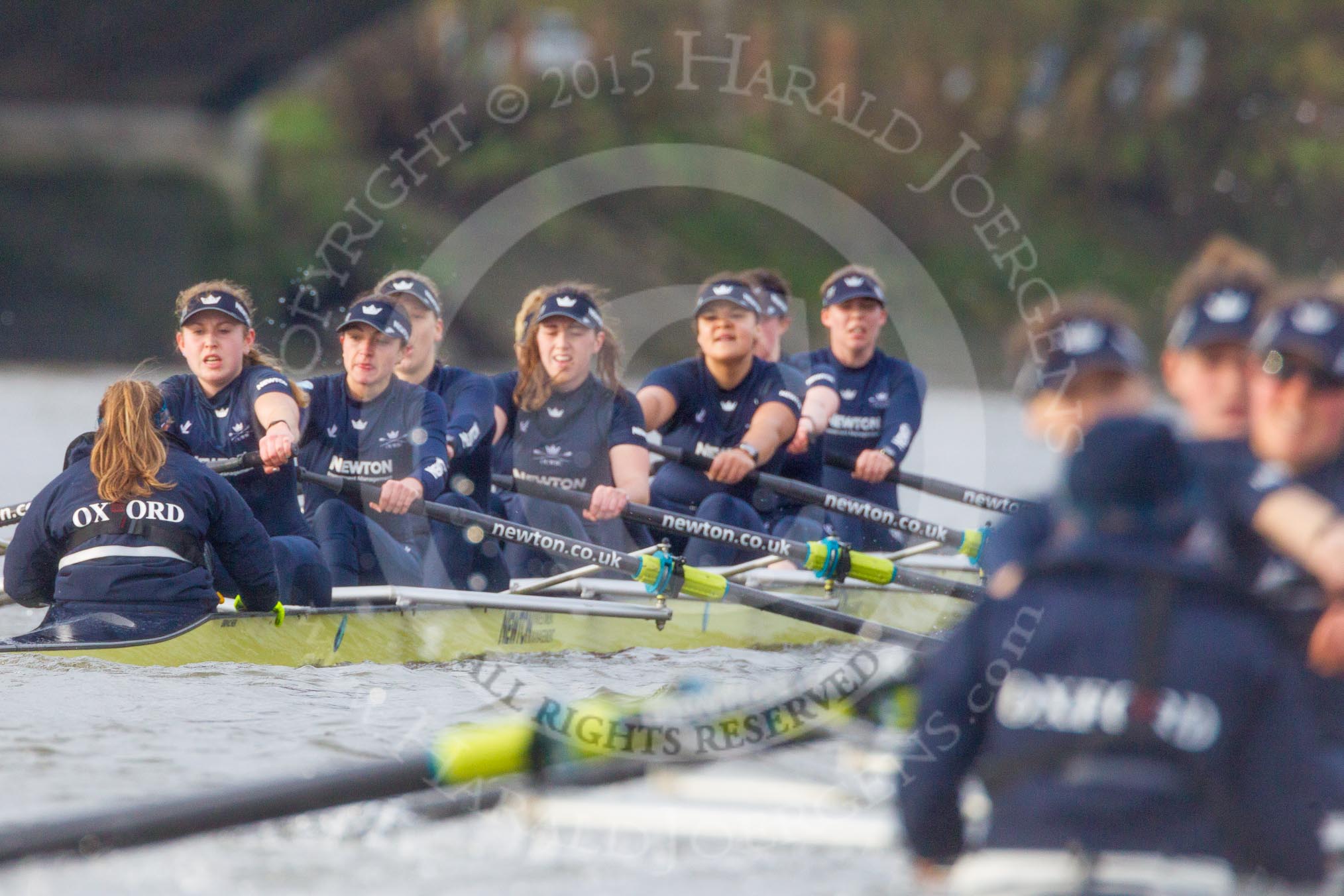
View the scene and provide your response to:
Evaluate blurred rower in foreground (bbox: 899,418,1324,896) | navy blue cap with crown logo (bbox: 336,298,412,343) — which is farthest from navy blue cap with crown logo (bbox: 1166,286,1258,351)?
navy blue cap with crown logo (bbox: 336,298,412,343)

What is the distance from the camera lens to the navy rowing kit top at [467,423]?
880 centimetres

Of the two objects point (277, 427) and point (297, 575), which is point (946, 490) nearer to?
point (297, 575)

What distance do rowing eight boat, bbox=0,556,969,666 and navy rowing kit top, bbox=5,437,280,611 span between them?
0.23 metres

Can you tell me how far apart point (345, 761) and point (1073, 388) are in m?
3.56

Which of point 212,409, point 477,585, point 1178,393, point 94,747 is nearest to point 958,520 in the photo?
point 477,585

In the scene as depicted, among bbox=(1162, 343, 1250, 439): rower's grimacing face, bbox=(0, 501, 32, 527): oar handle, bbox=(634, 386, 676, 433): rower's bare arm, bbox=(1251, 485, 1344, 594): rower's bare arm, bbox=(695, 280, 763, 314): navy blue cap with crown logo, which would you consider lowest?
bbox=(0, 501, 32, 527): oar handle

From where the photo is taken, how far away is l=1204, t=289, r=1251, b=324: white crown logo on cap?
389cm

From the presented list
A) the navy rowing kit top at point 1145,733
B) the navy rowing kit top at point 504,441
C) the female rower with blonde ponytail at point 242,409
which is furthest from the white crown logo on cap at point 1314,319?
the navy rowing kit top at point 504,441

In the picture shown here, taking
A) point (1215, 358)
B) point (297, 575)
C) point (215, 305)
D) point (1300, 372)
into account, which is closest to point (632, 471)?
point (297, 575)

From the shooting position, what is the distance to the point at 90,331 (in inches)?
1287

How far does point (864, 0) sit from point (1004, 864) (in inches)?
1897

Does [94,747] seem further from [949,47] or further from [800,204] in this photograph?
[949,47]

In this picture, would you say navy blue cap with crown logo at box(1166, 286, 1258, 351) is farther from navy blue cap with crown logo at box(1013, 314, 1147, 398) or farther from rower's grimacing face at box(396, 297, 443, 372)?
rower's grimacing face at box(396, 297, 443, 372)

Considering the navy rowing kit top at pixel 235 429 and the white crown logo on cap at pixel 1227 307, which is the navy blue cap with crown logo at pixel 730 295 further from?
the white crown logo on cap at pixel 1227 307
